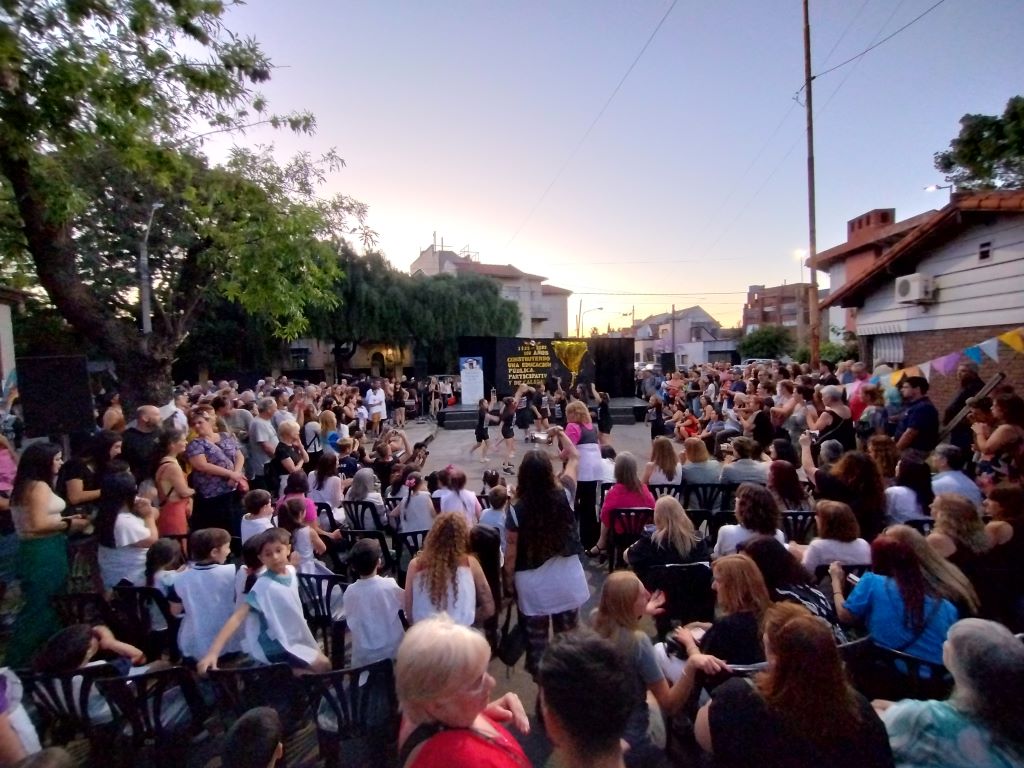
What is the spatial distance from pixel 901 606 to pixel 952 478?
87.0 inches

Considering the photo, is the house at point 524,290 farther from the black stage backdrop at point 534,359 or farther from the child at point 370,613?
the child at point 370,613

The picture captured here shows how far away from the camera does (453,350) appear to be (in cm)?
3294

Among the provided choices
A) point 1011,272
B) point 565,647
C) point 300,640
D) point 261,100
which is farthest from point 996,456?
point 261,100

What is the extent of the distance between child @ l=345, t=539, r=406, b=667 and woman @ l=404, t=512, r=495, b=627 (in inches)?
4.9

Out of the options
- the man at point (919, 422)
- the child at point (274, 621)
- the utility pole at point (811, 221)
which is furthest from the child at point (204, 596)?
the utility pole at point (811, 221)

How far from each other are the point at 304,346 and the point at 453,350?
9323 millimetres

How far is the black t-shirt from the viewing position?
1.82m

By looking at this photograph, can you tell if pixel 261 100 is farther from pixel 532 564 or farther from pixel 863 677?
pixel 863 677

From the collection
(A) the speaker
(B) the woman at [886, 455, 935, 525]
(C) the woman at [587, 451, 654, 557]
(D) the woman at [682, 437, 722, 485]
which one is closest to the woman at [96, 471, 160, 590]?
(A) the speaker

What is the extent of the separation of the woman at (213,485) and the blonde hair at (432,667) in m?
4.23

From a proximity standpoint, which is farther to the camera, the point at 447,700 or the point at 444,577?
the point at 444,577

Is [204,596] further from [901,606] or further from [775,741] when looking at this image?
[901,606]

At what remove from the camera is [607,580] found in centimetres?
259

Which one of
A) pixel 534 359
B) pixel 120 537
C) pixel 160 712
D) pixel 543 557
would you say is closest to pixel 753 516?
pixel 543 557
